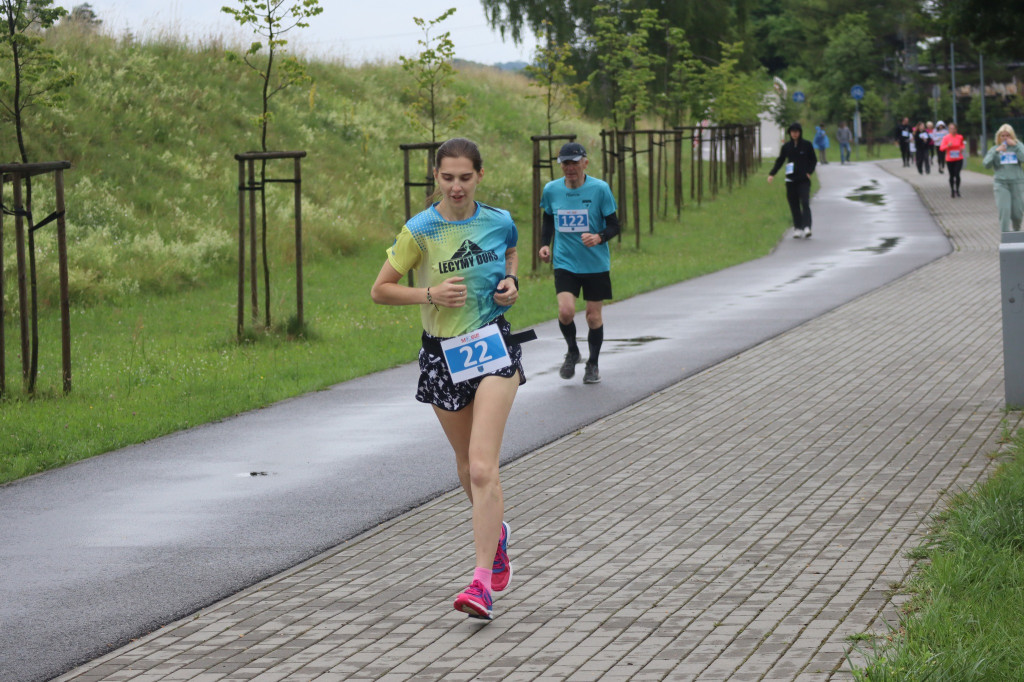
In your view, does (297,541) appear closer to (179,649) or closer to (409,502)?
(409,502)

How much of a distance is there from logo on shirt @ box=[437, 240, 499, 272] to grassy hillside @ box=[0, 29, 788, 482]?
13.8 ft

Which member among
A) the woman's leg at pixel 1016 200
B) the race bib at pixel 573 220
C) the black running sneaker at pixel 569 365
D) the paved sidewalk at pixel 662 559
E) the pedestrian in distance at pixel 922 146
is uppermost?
the pedestrian in distance at pixel 922 146

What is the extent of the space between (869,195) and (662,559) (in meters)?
36.8

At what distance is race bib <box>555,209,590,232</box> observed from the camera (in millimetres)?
11711

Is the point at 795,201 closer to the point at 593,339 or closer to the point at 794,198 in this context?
the point at 794,198

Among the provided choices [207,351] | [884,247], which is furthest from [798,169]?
[207,351]

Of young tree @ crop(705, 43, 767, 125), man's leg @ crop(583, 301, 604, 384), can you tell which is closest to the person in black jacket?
man's leg @ crop(583, 301, 604, 384)

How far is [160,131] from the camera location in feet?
104

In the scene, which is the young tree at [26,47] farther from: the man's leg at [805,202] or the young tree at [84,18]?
the young tree at [84,18]

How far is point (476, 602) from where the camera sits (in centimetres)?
543

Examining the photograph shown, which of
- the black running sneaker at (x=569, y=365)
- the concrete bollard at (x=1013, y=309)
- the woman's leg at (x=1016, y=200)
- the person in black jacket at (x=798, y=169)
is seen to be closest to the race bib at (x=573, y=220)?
the black running sneaker at (x=569, y=365)

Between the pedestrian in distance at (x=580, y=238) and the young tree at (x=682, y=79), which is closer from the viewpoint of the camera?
the pedestrian in distance at (x=580, y=238)

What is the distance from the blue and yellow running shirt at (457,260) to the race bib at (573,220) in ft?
19.2

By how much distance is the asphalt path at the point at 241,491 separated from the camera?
5.97 m
